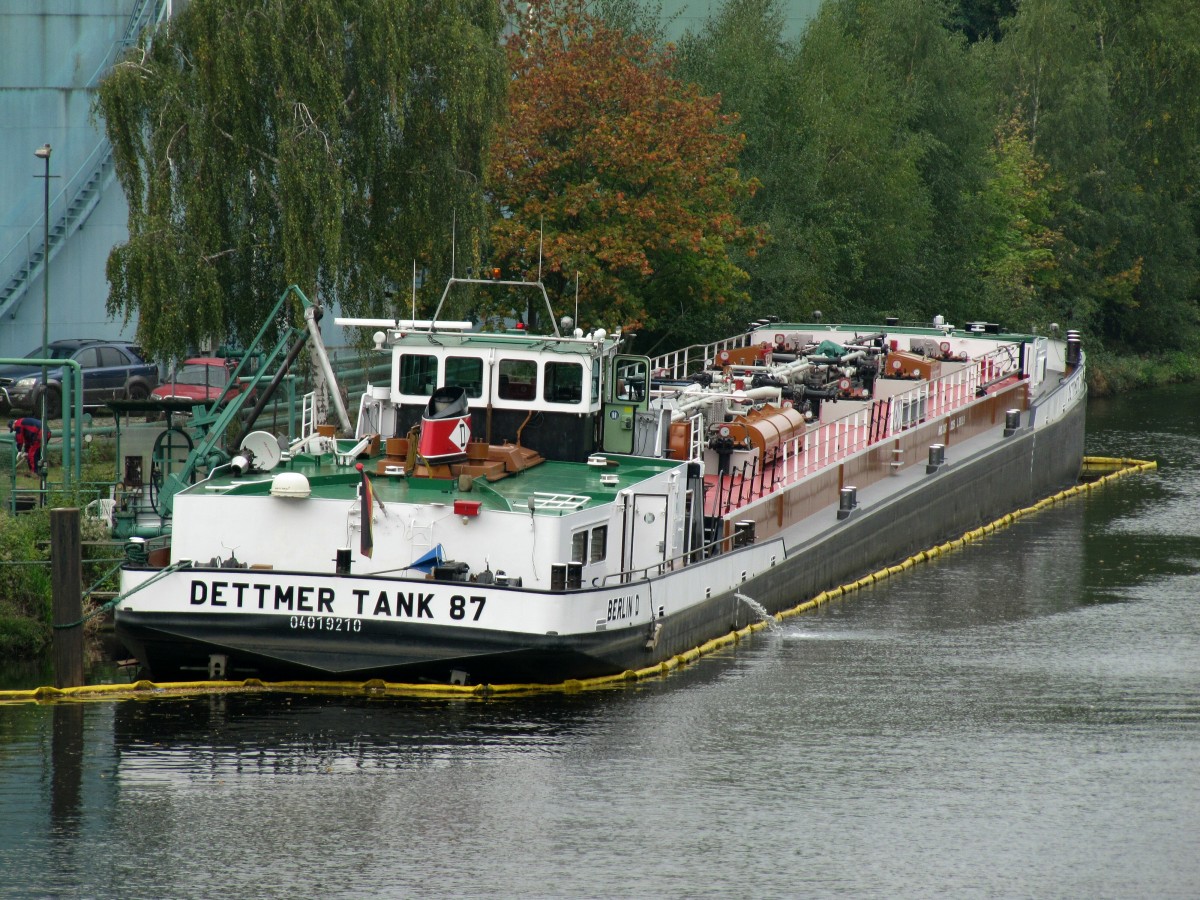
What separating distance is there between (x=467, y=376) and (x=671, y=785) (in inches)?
294

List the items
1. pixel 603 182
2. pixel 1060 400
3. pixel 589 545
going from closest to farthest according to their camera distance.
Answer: pixel 589 545 → pixel 603 182 → pixel 1060 400

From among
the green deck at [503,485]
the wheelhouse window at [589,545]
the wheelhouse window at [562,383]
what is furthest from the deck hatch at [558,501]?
the wheelhouse window at [562,383]

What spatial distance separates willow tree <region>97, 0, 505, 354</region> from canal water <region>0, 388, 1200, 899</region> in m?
11.7

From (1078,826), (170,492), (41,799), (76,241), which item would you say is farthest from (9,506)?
(76,241)

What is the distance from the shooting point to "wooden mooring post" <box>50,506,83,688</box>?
68.2 ft

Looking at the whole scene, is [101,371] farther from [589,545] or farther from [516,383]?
[589,545]

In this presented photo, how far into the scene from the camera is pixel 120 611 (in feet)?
69.4

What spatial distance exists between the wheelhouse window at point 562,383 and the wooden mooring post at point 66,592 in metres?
6.47

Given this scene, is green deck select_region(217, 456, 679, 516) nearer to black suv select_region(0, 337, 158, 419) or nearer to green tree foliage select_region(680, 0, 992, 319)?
black suv select_region(0, 337, 158, 419)

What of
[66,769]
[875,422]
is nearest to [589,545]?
[66,769]

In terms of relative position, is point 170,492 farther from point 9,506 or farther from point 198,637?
point 198,637

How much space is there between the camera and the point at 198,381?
4125 centimetres

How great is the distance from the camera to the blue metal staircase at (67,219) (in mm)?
43062

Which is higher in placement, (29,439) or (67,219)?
(67,219)
